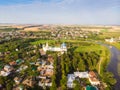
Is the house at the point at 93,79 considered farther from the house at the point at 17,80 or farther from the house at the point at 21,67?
the house at the point at 21,67

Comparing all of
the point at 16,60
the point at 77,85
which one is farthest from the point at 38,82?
the point at 16,60

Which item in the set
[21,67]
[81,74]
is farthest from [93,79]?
[21,67]

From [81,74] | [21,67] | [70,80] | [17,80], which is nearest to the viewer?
[70,80]

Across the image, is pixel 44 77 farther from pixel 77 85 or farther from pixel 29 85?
pixel 77 85

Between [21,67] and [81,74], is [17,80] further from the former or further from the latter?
[81,74]

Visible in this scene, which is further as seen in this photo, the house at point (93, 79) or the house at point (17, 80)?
the house at point (17, 80)

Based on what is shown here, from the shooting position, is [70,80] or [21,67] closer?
[70,80]

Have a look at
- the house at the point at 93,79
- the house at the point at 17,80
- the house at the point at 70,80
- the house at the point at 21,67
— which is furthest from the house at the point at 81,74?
the house at the point at 21,67

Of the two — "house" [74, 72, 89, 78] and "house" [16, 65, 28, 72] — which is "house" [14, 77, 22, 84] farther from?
"house" [74, 72, 89, 78]

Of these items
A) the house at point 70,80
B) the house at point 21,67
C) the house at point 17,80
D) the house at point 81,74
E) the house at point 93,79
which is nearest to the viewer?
the house at point 70,80

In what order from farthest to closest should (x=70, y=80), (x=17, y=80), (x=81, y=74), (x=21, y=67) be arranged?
(x=21, y=67) → (x=81, y=74) → (x=17, y=80) → (x=70, y=80)

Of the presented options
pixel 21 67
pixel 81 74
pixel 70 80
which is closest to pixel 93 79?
pixel 81 74

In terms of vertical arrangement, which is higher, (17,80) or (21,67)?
(21,67)
